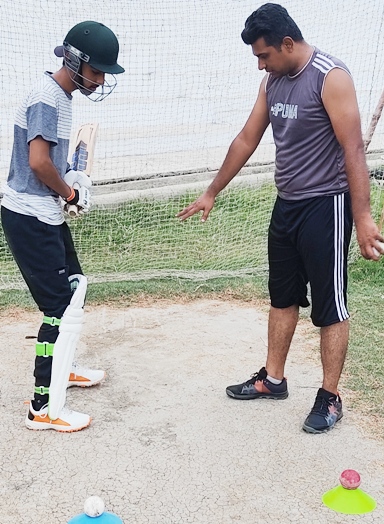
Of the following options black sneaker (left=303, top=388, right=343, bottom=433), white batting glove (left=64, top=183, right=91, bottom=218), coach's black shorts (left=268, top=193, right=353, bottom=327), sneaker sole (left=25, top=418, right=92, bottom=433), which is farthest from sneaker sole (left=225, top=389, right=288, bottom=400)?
white batting glove (left=64, top=183, right=91, bottom=218)

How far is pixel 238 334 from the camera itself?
517cm

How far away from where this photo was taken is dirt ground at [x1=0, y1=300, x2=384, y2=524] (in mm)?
3211

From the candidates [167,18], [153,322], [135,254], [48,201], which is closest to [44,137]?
[48,201]

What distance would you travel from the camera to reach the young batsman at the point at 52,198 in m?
3.48

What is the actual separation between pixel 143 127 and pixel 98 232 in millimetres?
981

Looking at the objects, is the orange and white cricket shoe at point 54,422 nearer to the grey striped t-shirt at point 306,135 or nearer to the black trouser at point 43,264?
the black trouser at point 43,264

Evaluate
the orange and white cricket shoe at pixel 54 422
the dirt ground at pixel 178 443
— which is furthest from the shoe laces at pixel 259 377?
the orange and white cricket shoe at pixel 54 422

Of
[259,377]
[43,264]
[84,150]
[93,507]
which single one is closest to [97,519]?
[93,507]

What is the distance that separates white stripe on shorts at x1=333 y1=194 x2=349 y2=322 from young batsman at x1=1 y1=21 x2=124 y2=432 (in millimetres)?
1207

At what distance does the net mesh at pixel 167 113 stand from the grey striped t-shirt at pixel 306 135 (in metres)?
2.50

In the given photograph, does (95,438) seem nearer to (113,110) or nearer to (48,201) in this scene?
(48,201)

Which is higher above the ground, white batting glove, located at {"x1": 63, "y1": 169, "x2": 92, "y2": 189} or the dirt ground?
white batting glove, located at {"x1": 63, "y1": 169, "x2": 92, "y2": 189}

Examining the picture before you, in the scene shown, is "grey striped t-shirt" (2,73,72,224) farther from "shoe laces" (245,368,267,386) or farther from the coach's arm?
"shoe laces" (245,368,267,386)

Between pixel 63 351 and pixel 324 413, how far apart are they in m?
1.33
